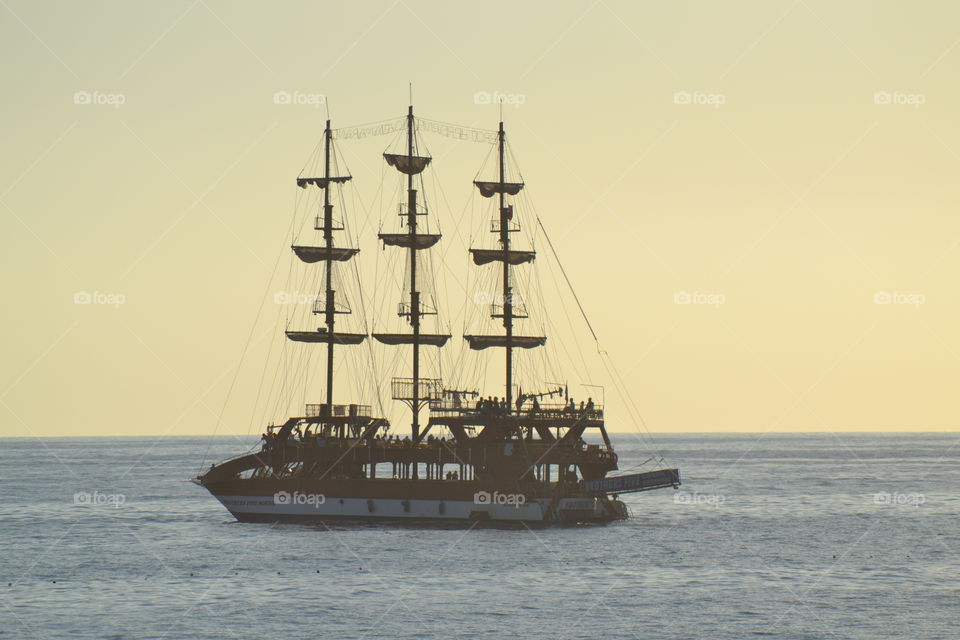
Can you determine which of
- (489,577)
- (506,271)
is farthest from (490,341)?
(489,577)

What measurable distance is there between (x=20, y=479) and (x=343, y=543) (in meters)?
98.9

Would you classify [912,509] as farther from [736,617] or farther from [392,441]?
[736,617]

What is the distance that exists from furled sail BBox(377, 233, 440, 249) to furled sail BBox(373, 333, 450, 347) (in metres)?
6.11

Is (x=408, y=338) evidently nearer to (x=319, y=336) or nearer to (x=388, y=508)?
(x=319, y=336)

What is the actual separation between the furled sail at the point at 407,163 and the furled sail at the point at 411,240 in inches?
167

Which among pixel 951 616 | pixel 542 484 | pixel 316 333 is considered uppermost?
pixel 316 333

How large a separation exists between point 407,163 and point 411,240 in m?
5.25

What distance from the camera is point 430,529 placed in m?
81.0

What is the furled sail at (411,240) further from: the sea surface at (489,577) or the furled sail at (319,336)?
the sea surface at (489,577)

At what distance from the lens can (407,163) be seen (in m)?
89.6

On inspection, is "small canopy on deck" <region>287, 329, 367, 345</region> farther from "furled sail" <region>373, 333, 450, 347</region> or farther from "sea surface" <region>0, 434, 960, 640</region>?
"sea surface" <region>0, 434, 960, 640</region>

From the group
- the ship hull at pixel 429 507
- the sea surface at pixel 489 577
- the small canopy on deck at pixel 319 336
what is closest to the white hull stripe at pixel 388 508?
the ship hull at pixel 429 507

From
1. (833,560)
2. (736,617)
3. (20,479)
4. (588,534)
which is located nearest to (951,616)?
(736,617)

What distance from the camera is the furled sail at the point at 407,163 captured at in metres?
89.7
